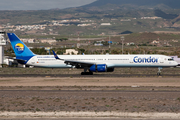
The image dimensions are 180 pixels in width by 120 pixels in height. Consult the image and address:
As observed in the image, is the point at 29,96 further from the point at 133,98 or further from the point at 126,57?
the point at 126,57

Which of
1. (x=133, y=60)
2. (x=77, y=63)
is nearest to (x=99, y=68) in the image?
(x=77, y=63)

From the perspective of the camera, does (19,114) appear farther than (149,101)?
No

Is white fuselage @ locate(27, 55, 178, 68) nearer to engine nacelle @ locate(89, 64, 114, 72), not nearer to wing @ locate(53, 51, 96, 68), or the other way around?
wing @ locate(53, 51, 96, 68)

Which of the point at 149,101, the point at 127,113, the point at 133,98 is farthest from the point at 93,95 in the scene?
the point at 127,113

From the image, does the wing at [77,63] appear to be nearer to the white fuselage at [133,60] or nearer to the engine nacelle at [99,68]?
the engine nacelle at [99,68]

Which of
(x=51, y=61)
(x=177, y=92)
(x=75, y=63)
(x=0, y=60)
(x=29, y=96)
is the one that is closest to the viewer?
(x=29, y=96)

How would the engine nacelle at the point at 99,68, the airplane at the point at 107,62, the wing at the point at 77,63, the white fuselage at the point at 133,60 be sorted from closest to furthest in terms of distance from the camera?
the engine nacelle at the point at 99,68 → the wing at the point at 77,63 → the airplane at the point at 107,62 → the white fuselage at the point at 133,60

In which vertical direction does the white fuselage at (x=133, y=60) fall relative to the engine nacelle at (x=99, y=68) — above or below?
above

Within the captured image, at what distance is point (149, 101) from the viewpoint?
72.9 ft

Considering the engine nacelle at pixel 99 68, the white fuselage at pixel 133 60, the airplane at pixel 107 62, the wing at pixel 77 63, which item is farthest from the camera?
the white fuselage at pixel 133 60

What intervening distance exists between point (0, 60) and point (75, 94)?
57.7 meters

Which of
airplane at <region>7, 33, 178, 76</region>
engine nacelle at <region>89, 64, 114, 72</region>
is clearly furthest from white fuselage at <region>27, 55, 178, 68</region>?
engine nacelle at <region>89, 64, 114, 72</region>

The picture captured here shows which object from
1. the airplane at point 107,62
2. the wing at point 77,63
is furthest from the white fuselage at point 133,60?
the wing at point 77,63

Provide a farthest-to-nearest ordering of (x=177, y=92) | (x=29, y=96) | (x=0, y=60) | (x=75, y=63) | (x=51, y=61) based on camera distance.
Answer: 1. (x=0, y=60)
2. (x=51, y=61)
3. (x=75, y=63)
4. (x=177, y=92)
5. (x=29, y=96)
